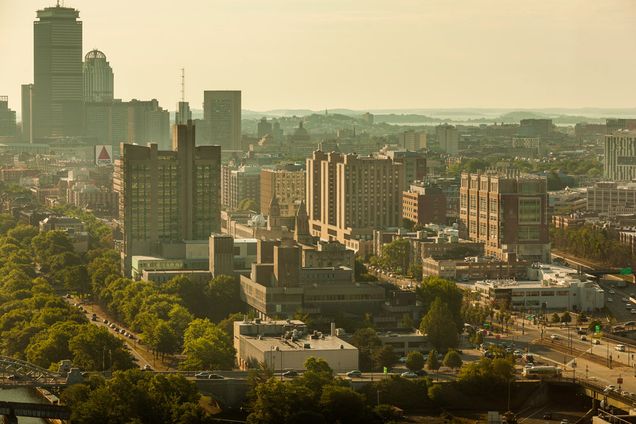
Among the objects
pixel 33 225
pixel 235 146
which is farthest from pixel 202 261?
pixel 235 146

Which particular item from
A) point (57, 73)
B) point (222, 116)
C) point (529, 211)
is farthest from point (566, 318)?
point (57, 73)

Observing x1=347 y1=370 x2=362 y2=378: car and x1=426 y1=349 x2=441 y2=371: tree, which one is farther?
x1=426 y1=349 x2=441 y2=371: tree

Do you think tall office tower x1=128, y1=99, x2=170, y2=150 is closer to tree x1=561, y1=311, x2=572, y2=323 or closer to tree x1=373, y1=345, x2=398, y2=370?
tree x1=561, y1=311, x2=572, y2=323

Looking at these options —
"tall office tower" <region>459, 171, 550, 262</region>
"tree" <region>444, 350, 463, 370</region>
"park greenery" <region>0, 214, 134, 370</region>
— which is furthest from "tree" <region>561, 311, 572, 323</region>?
"park greenery" <region>0, 214, 134, 370</region>

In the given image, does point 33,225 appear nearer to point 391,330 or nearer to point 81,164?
point 391,330

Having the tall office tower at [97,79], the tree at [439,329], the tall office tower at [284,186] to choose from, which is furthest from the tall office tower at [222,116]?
the tree at [439,329]

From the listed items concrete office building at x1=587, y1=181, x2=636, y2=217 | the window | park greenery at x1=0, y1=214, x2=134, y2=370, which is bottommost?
park greenery at x1=0, y1=214, x2=134, y2=370

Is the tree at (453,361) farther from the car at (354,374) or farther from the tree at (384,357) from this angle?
the car at (354,374)
